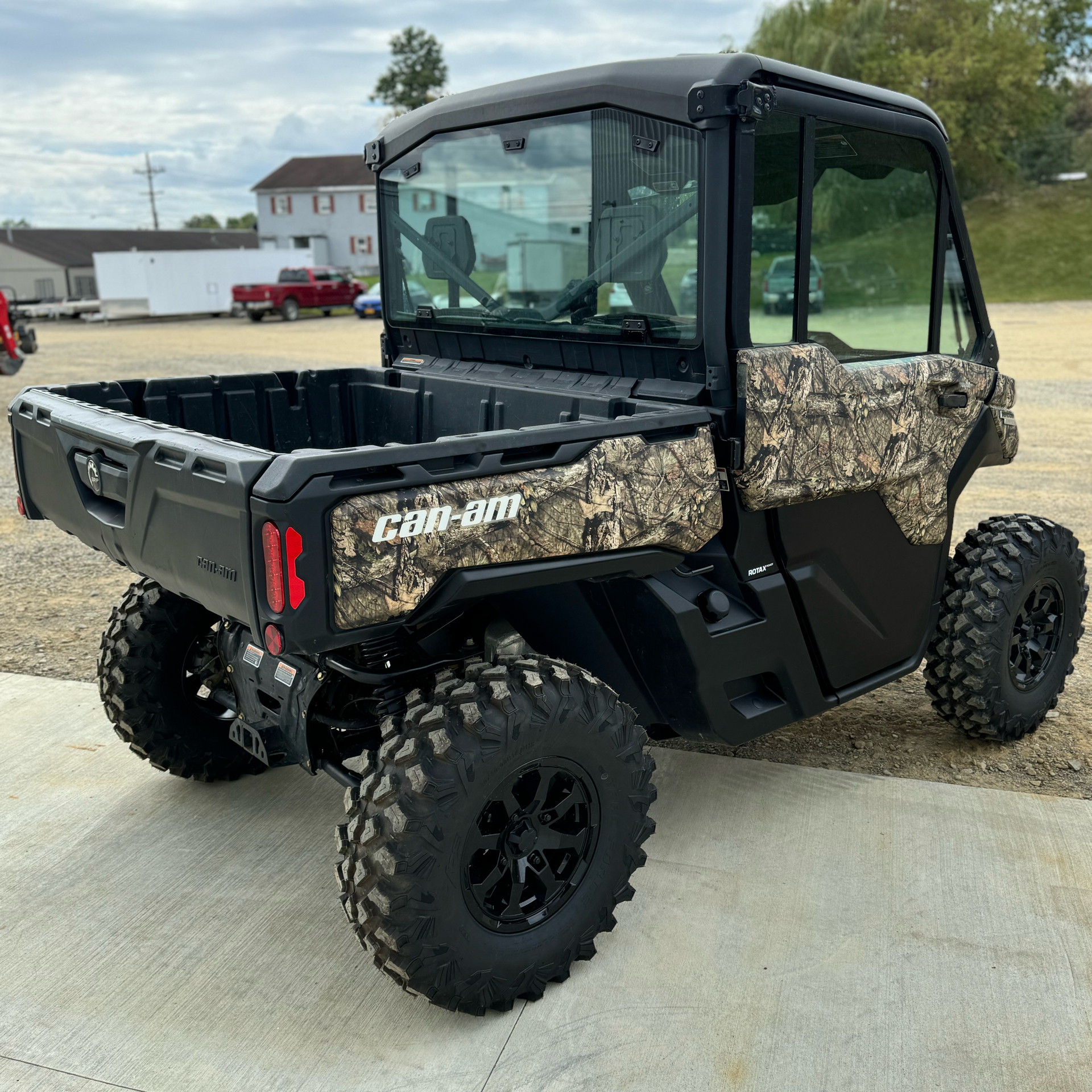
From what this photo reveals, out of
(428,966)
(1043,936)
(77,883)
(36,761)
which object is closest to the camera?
(428,966)

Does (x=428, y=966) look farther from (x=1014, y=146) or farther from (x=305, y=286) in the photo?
(x=1014, y=146)

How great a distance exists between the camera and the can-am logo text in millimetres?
2426

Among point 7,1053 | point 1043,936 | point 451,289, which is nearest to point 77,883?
point 7,1053

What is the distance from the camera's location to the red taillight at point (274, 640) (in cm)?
240

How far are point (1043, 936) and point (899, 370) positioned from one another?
173 cm

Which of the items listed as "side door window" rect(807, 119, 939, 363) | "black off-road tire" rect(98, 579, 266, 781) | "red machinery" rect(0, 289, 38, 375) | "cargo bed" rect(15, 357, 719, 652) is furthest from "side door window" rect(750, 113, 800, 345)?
"red machinery" rect(0, 289, 38, 375)

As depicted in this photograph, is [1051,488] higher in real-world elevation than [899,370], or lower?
lower

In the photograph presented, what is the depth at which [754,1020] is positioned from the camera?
9.13ft

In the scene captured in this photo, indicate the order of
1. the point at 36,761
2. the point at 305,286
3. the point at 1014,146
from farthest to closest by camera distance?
the point at 1014,146, the point at 305,286, the point at 36,761

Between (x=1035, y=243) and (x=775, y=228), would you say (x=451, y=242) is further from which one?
(x=1035, y=243)

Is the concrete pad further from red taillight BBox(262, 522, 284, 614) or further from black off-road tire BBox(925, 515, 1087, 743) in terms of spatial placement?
red taillight BBox(262, 522, 284, 614)

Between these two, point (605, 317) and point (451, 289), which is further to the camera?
point (451, 289)

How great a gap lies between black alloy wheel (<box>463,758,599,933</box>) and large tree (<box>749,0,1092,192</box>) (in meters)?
36.1

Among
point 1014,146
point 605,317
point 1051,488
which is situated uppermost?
point 1014,146
